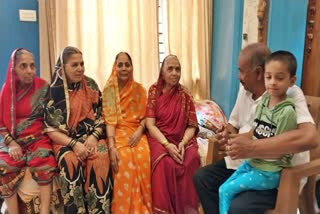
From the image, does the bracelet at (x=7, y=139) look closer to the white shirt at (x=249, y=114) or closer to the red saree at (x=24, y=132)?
the red saree at (x=24, y=132)

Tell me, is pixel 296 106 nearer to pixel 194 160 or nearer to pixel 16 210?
pixel 194 160

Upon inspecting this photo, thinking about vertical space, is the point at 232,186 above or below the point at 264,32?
below

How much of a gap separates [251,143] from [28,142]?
1402 mm

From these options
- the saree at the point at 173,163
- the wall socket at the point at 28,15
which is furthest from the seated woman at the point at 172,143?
the wall socket at the point at 28,15

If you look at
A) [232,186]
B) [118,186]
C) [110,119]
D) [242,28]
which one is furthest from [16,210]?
[242,28]

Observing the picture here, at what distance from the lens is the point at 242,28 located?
290 cm

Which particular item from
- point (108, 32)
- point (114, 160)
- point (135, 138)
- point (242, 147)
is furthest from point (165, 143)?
point (108, 32)

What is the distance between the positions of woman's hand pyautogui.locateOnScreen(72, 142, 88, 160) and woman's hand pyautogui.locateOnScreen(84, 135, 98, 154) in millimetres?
30

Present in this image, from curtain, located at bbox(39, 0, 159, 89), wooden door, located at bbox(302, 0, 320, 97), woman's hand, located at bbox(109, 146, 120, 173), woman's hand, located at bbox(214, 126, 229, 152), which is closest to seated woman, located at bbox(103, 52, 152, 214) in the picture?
woman's hand, located at bbox(109, 146, 120, 173)

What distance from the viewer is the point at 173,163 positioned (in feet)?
6.57

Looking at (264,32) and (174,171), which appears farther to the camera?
(264,32)

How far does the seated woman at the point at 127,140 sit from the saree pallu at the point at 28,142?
1.34 feet

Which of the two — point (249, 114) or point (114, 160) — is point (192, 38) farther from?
point (114, 160)

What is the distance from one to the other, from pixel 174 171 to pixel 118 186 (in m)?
0.37
